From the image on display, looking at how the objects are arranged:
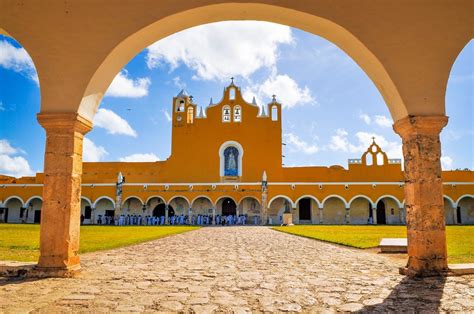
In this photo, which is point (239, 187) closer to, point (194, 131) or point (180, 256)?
point (194, 131)

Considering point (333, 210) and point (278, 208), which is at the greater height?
point (278, 208)

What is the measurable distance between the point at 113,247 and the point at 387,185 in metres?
24.3

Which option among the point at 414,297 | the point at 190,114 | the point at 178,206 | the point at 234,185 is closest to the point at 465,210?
the point at 234,185

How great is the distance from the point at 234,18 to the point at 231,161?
25.4m

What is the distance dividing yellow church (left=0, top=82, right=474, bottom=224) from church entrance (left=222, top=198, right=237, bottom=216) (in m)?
0.08

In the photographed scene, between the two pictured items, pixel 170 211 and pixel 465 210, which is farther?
pixel 170 211

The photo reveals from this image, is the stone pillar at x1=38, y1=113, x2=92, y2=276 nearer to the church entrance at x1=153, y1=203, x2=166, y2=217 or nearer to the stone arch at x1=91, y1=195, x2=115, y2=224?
the church entrance at x1=153, y1=203, x2=166, y2=217

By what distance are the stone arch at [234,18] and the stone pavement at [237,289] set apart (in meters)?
2.21

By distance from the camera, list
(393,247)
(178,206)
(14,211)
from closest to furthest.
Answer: (393,247) < (178,206) < (14,211)

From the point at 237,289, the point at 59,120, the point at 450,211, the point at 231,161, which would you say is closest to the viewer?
→ the point at 237,289

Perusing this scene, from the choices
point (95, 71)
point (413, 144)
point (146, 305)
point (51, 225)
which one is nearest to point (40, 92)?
point (95, 71)

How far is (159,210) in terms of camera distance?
3123 centimetres

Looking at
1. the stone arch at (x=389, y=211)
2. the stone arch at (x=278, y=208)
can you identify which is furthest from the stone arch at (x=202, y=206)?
the stone arch at (x=389, y=211)

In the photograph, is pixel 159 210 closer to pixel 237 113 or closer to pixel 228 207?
pixel 228 207
